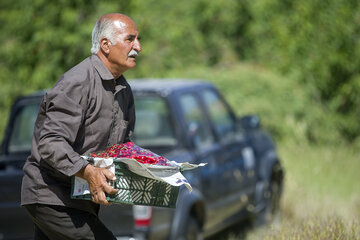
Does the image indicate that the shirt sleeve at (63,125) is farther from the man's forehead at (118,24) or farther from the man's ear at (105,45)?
the man's forehead at (118,24)

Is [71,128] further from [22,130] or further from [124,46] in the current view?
[22,130]

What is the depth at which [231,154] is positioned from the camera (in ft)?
23.3

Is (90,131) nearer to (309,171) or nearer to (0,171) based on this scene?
(0,171)

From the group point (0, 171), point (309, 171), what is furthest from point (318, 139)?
point (0, 171)

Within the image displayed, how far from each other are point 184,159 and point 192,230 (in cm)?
65

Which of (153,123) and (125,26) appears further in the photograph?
(153,123)

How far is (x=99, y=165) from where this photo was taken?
3336 mm

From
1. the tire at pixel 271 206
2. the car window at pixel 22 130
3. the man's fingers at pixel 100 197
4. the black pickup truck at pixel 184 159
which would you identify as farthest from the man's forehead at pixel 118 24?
the tire at pixel 271 206

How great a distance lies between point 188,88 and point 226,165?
2.88ft

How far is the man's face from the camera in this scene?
141 inches

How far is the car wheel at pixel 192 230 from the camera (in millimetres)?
5838

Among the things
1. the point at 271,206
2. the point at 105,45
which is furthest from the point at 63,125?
the point at 271,206

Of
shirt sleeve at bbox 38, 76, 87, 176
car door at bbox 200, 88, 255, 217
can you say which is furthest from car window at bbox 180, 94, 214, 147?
shirt sleeve at bbox 38, 76, 87, 176

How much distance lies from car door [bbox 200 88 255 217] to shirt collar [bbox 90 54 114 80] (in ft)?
11.0
